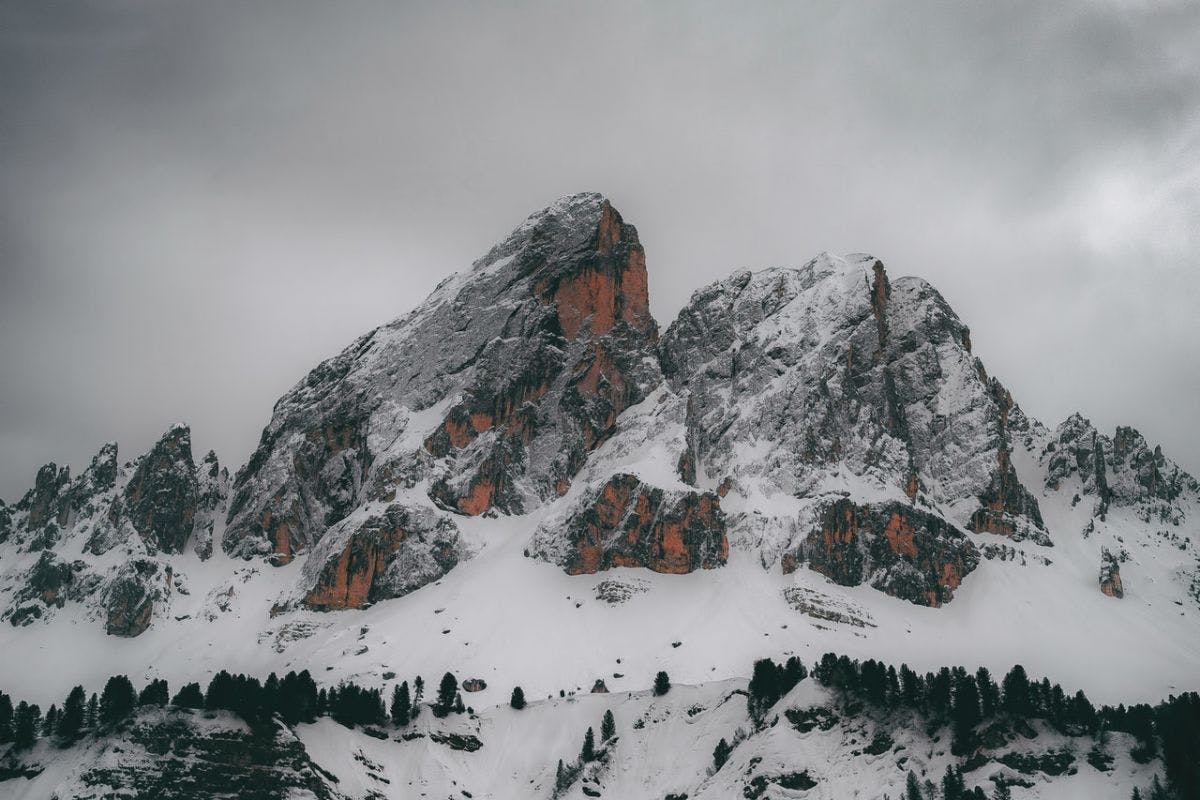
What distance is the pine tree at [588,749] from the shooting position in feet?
552

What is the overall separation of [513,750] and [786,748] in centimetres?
4620

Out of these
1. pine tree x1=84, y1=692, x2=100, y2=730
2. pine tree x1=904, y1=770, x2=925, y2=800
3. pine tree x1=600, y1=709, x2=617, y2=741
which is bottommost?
pine tree x1=904, y1=770, x2=925, y2=800

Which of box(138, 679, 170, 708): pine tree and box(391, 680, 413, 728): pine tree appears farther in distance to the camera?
box(391, 680, 413, 728): pine tree

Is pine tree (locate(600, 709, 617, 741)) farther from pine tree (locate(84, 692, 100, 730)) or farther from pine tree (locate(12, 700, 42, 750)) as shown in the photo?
pine tree (locate(12, 700, 42, 750))

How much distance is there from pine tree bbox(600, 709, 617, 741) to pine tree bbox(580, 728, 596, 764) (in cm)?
187

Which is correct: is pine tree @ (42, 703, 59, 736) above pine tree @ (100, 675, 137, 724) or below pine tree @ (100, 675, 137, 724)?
below

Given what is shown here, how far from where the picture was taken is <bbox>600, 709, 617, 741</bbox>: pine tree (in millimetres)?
172750

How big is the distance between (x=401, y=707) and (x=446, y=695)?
10329 mm

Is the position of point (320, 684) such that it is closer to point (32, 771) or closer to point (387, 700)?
point (387, 700)

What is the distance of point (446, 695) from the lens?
18425 cm

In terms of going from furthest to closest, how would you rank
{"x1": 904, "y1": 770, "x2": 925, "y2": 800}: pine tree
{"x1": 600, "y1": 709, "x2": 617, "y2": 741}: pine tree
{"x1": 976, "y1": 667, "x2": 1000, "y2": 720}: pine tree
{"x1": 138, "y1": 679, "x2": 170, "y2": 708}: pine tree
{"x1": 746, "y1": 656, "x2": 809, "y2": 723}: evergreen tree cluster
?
{"x1": 600, "y1": 709, "x2": 617, "y2": 741}: pine tree < {"x1": 746, "y1": 656, "x2": 809, "y2": 723}: evergreen tree cluster < {"x1": 138, "y1": 679, "x2": 170, "y2": 708}: pine tree < {"x1": 976, "y1": 667, "x2": 1000, "y2": 720}: pine tree < {"x1": 904, "y1": 770, "x2": 925, "y2": 800}: pine tree

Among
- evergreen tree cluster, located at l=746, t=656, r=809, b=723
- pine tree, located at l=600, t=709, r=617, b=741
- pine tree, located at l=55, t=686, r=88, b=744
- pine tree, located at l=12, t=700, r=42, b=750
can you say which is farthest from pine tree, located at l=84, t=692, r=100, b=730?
evergreen tree cluster, located at l=746, t=656, r=809, b=723

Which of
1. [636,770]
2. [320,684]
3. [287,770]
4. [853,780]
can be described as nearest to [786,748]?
[853,780]

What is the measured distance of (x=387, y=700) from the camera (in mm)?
189125
